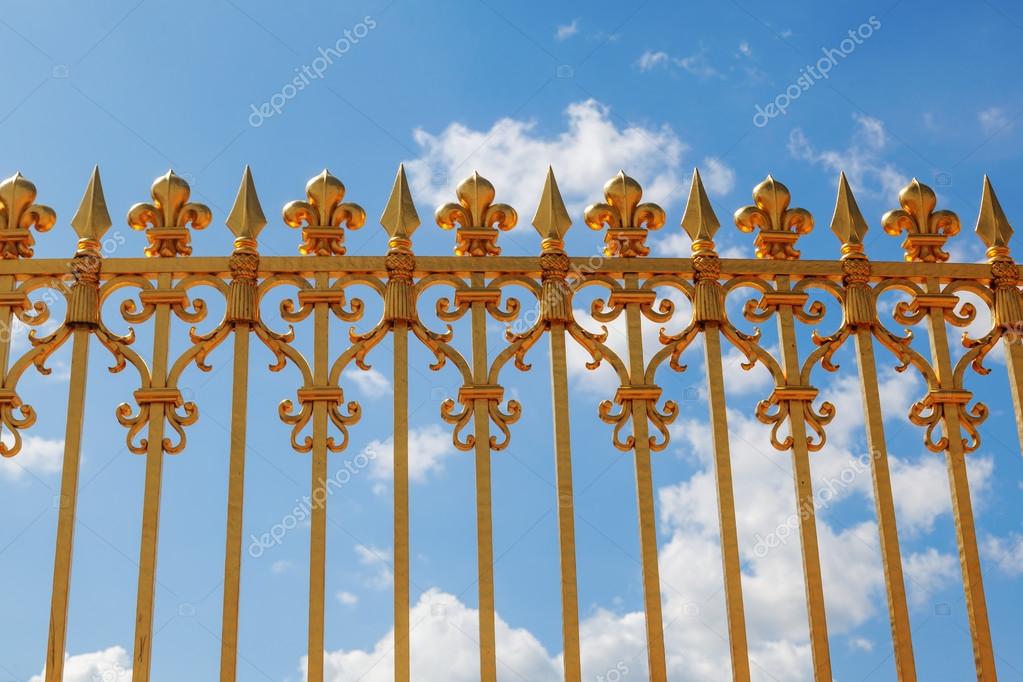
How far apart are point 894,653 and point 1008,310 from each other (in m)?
1.95

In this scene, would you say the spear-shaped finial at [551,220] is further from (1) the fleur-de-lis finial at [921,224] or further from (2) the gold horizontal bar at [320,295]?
(1) the fleur-de-lis finial at [921,224]

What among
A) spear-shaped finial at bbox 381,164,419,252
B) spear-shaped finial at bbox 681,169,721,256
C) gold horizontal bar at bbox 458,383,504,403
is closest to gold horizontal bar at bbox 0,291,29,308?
spear-shaped finial at bbox 381,164,419,252

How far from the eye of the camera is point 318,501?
6988 millimetres

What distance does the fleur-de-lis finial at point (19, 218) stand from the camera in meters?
7.49

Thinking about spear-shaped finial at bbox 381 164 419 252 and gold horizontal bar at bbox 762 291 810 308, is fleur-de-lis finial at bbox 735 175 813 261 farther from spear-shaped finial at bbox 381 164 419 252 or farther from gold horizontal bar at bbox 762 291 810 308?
spear-shaped finial at bbox 381 164 419 252

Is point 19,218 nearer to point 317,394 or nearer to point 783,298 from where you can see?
point 317,394

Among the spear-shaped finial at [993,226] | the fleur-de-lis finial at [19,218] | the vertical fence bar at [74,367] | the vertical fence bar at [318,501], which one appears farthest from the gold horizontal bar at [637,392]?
the fleur-de-lis finial at [19,218]

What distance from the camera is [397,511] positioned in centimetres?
695

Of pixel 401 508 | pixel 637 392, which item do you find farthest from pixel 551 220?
pixel 401 508

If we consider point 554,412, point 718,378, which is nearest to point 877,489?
point 718,378

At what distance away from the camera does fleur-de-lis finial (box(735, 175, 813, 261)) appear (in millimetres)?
7613

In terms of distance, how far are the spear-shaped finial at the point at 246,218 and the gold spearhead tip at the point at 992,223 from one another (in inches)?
151

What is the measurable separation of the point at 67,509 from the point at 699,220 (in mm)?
3489

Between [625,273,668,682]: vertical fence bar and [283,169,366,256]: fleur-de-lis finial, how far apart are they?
147 cm
